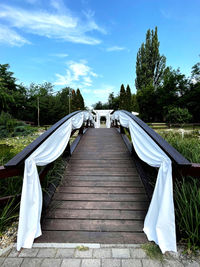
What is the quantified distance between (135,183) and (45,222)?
1.40 meters

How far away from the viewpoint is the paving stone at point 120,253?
128 cm

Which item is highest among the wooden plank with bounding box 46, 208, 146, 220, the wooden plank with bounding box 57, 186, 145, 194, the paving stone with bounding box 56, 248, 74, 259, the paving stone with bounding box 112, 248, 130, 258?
the wooden plank with bounding box 57, 186, 145, 194

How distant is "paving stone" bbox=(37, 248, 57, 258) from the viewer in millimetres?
1283

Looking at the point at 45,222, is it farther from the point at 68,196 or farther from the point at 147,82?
the point at 147,82

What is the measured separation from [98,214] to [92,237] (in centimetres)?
30

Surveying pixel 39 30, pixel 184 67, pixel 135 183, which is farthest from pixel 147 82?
pixel 135 183

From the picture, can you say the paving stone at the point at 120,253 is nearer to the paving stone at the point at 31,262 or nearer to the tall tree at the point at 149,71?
the paving stone at the point at 31,262

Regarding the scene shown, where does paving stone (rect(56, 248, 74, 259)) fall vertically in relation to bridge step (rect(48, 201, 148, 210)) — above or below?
below

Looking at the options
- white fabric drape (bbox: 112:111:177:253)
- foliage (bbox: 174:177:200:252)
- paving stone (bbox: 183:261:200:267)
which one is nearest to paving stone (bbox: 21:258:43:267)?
white fabric drape (bbox: 112:111:177:253)

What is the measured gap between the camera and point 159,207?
1412mm

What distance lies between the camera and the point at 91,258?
1.26 metres

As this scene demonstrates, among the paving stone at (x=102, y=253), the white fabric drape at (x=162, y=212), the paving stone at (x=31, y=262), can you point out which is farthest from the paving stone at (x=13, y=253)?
the white fabric drape at (x=162, y=212)

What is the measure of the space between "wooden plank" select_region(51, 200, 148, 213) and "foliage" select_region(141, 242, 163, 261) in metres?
0.48

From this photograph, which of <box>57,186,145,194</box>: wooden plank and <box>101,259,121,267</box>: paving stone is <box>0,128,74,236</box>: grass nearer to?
<box>57,186,145,194</box>: wooden plank
